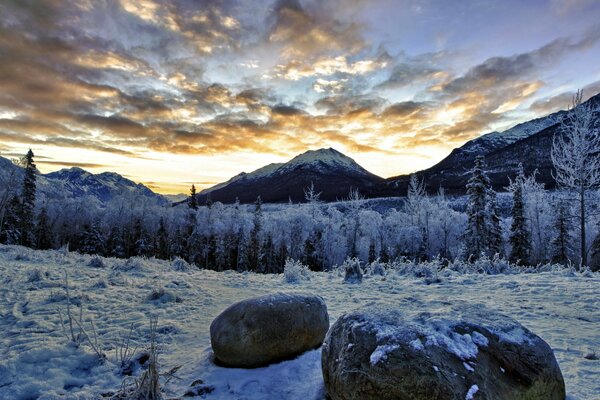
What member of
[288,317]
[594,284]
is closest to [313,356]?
[288,317]

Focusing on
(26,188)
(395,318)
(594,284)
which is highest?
(26,188)

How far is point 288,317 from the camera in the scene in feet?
19.0

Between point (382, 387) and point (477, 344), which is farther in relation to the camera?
point (477, 344)

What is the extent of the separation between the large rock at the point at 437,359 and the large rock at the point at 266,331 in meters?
1.64

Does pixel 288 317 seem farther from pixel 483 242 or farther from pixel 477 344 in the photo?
pixel 483 242

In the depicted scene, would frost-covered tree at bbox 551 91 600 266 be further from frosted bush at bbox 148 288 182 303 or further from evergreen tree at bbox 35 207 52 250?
evergreen tree at bbox 35 207 52 250

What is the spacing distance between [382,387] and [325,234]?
199 feet

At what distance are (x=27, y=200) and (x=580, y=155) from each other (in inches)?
2011

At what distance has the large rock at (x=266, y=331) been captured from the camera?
5.54m

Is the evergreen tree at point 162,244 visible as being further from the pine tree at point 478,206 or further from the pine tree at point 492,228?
the pine tree at point 492,228

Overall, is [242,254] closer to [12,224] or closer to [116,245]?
[116,245]

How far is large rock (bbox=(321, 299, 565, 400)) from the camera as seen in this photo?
324cm

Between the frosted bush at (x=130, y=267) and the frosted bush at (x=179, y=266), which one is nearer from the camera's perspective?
the frosted bush at (x=130, y=267)

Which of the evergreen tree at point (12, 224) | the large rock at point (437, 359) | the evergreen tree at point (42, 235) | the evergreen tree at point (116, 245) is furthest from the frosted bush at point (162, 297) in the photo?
the evergreen tree at point (42, 235)
